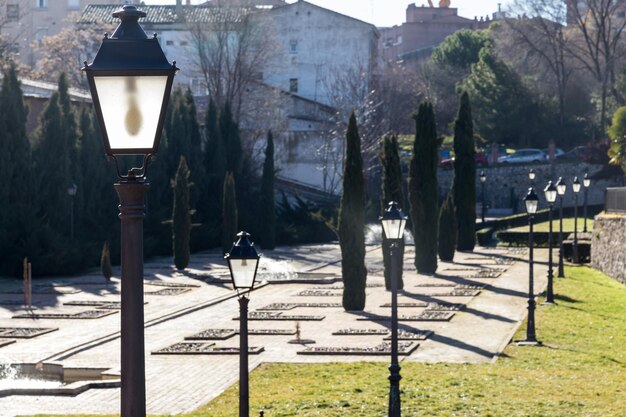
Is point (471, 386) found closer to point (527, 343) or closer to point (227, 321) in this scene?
point (527, 343)

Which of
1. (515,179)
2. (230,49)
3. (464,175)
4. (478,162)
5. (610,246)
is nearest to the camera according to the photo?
(610,246)

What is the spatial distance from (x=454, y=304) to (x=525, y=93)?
42053 mm

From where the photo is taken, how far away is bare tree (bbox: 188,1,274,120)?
A: 180 feet

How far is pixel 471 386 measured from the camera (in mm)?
14164

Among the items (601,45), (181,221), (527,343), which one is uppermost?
(601,45)

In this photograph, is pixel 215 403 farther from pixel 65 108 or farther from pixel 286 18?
pixel 286 18

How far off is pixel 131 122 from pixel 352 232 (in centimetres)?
1914

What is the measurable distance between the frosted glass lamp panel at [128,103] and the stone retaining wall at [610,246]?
27.2 meters

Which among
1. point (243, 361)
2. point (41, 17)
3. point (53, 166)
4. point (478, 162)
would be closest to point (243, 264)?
point (243, 361)

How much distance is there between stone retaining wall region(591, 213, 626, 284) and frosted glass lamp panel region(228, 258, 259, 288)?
2292cm

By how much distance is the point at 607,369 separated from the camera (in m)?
15.9

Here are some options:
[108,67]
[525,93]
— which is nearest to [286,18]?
[525,93]

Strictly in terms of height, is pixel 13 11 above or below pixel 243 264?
above

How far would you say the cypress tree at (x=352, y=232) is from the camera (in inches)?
926
